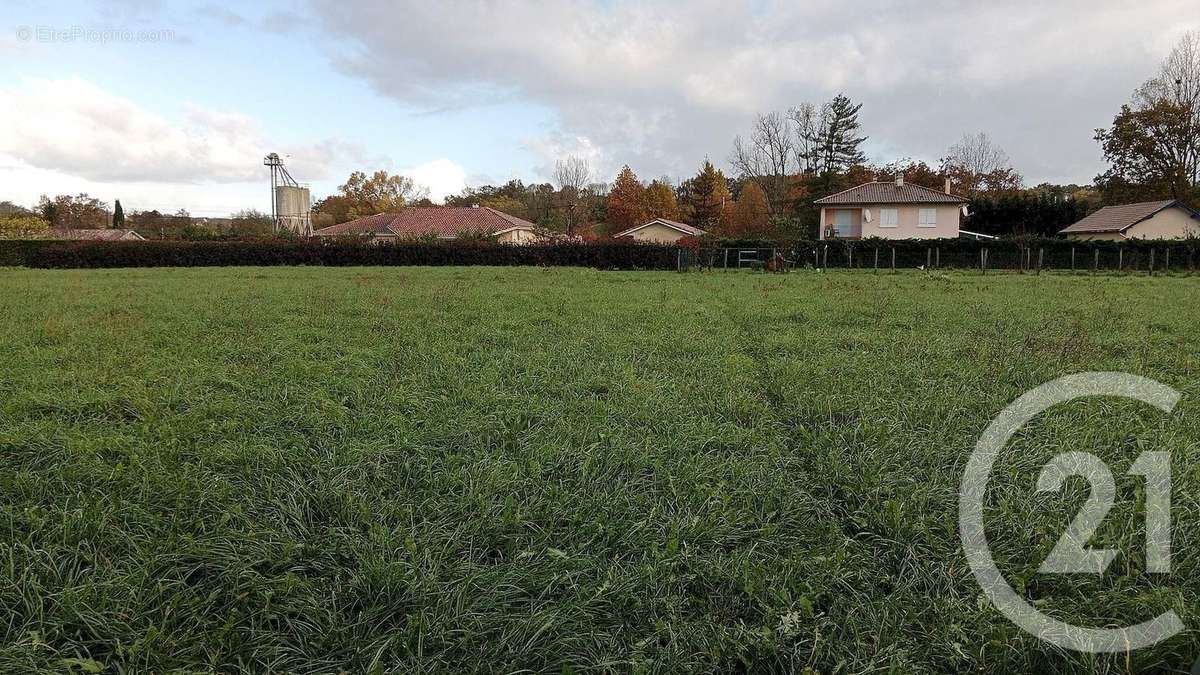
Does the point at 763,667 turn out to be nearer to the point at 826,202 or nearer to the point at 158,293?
the point at 158,293

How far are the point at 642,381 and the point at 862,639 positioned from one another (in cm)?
264

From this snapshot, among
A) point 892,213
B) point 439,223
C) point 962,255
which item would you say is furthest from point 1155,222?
point 439,223

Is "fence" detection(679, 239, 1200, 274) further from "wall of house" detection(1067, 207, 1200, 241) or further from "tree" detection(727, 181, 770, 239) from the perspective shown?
"tree" detection(727, 181, 770, 239)

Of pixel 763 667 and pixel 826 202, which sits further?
pixel 826 202

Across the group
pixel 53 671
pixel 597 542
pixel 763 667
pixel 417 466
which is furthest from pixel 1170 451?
pixel 53 671

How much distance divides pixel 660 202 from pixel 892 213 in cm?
2019

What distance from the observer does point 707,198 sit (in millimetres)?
51125

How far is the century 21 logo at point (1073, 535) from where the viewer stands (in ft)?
5.43

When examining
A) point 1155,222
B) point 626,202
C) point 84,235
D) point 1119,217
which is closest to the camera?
point 1155,222

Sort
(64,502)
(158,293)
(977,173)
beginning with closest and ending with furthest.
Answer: (64,502) < (158,293) < (977,173)

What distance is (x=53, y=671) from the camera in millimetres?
1508

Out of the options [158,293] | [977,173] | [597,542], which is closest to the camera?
[597,542]

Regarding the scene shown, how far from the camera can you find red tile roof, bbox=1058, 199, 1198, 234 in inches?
1225

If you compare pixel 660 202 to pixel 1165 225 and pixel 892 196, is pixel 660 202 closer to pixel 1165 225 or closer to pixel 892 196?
pixel 892 196
